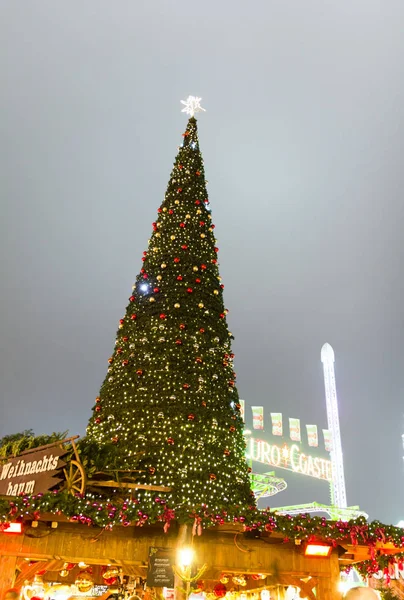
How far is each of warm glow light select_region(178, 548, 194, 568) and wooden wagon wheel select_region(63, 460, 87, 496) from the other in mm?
1579

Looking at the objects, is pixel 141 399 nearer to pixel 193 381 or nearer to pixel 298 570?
pixel 193 381

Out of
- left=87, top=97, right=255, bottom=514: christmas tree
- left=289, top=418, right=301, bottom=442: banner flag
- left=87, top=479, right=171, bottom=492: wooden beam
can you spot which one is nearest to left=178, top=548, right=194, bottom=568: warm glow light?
left=87, top=97, right=255, bottom=514: christmas tree

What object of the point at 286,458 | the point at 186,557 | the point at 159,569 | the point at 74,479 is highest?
the point at 286,458

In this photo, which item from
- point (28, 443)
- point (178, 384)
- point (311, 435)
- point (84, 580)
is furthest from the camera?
point (311, 435)

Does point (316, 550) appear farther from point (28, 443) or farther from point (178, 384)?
point (28, 443)

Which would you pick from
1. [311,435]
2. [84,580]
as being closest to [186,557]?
[84,580]

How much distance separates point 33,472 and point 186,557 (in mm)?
2487

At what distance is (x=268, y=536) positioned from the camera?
7.04 metres

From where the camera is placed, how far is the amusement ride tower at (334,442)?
3475 centimetres

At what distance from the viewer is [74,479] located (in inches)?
261

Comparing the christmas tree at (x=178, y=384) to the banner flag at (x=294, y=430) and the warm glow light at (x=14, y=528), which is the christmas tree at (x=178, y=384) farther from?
the banner flag at (x=294, y=430)

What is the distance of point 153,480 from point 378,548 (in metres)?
3.65

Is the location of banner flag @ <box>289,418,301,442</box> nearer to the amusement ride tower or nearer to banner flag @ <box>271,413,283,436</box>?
banner flag @ <box>271,413,283,436</box>

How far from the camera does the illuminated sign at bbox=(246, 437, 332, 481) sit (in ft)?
82.6
